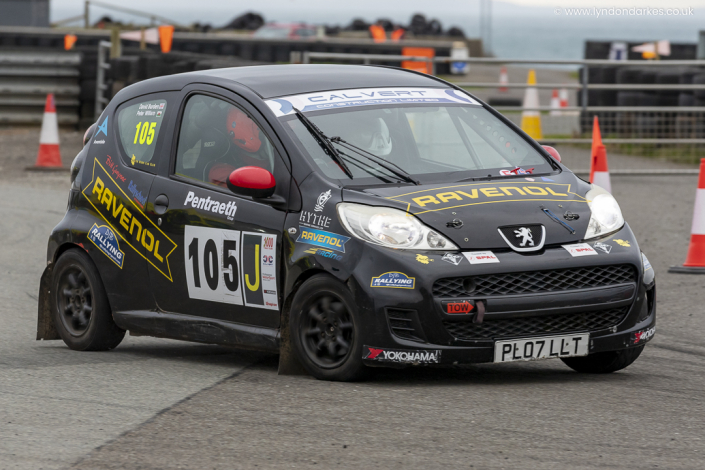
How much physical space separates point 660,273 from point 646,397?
4.35m

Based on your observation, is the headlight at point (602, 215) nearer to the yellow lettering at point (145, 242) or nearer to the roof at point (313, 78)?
the roof at point (313, 78)

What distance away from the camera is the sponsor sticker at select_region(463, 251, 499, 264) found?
5.26 metres

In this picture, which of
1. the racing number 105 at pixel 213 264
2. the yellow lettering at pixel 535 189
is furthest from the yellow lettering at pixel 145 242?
the yellow lettering at pixel 535 189

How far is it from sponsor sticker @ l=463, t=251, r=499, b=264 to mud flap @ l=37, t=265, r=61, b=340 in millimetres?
3018

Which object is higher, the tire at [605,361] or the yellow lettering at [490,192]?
the yellow lettering at [490,192]

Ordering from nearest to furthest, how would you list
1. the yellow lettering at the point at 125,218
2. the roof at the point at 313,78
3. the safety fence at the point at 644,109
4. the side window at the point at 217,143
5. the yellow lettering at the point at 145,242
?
the side window at the point at 217,143 < the roof at the point at 313,78 < the yellow lettering at the point at 145,242 < the yellow lettering at the point at 125,218 < the safety fence at the point at 644,109

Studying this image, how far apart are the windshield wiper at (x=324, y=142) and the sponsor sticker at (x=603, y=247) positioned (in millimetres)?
Answer: 1225

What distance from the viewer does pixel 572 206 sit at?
18.7ft

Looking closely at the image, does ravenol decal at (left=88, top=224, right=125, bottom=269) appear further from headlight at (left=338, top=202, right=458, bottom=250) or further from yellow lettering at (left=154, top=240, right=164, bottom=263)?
headlight at (left=338, top=202, right=458, bottom=250)

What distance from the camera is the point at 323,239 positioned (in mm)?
5516

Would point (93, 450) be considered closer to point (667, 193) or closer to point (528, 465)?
point (528, 465)

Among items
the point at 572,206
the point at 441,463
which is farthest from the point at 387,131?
the point at 441,463

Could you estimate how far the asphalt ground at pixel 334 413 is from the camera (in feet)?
14.1

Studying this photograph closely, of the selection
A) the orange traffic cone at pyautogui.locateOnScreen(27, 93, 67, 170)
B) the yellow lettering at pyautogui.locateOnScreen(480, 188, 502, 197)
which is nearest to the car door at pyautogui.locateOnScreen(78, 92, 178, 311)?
the yellow lettering at pyautogui.locateOnScreen(480, 188, 502, 197)
